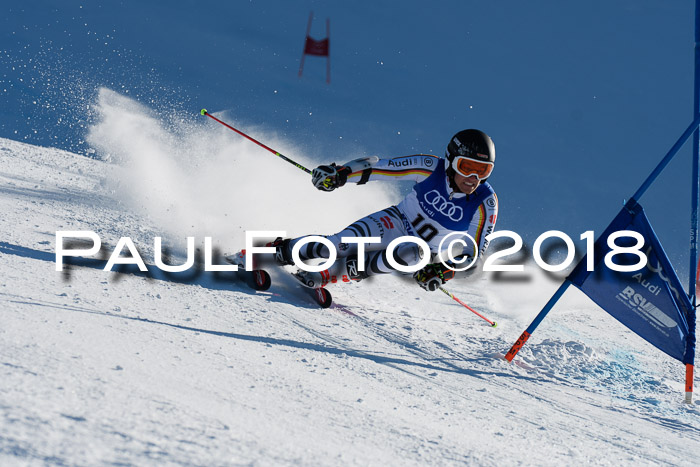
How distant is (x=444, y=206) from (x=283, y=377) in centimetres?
246

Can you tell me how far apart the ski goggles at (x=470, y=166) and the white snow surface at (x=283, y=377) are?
1307 millimetres

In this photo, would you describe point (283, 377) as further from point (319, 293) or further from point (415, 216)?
point (415, 216)

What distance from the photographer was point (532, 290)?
7.32 m

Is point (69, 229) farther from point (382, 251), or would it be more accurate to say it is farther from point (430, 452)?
point (430, 452)

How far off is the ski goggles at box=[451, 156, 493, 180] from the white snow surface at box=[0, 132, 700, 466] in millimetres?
1307

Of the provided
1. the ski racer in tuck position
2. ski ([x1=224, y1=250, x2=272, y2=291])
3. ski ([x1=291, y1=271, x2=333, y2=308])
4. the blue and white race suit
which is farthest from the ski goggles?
ski ([x1=224, y1=250, x2=272, y2=291])

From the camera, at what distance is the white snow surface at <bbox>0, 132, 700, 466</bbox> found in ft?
5.42

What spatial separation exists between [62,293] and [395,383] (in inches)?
71.5

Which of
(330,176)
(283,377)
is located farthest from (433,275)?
(283,377)

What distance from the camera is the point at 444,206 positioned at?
15.0 ft

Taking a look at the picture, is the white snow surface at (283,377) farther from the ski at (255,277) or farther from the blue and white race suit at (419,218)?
the blue and white race suit at (419,218)

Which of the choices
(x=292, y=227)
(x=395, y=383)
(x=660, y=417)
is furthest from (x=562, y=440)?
(x=292, y=227)

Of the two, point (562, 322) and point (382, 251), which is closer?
point (382, 251)

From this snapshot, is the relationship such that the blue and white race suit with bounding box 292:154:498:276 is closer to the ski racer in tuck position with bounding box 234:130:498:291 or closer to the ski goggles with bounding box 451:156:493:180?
the ski racer in tuck position with bounding box 234:130:498:291
